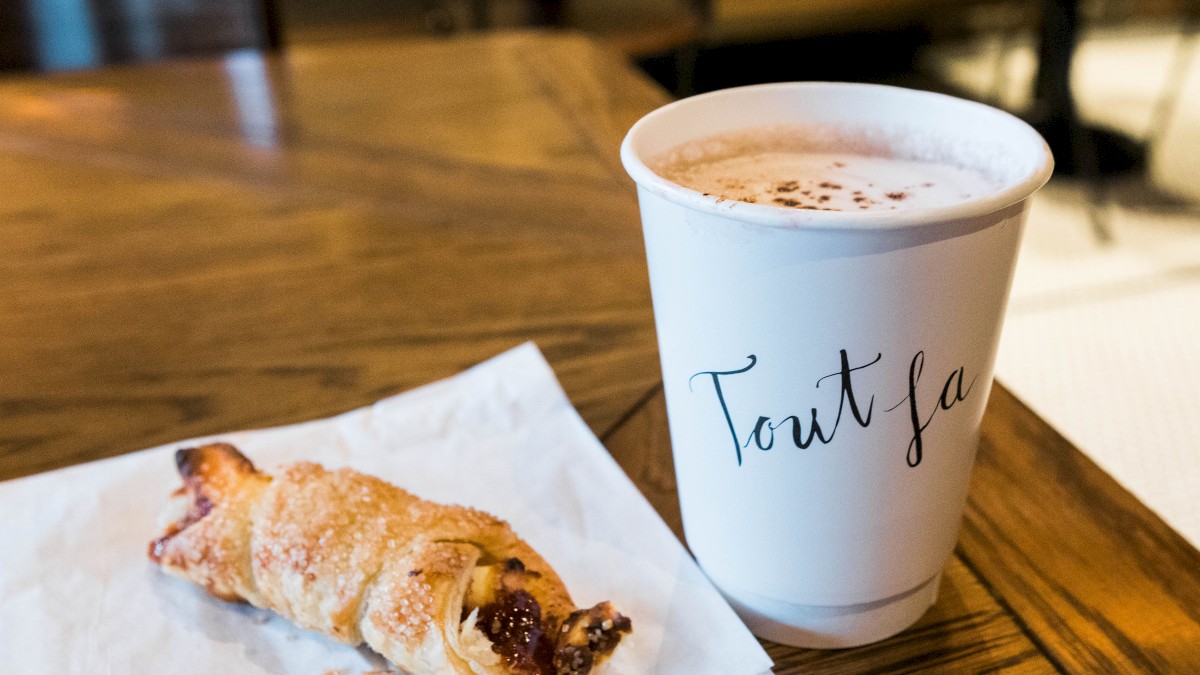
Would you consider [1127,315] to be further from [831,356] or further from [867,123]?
[831,356]

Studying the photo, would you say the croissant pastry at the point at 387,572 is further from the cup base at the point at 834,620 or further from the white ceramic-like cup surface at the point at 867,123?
the white ceramic-like cup surface at the point at 867,123

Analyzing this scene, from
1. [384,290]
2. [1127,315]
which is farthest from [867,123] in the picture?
[1127,315]

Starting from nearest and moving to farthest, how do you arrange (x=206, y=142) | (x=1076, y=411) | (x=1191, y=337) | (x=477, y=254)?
(x=477, y=254) → (x=206, y=142) → (x=1076, y=411) → (x=1191, y=337)

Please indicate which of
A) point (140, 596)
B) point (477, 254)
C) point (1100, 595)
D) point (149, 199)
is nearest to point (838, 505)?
point (1100, 595)

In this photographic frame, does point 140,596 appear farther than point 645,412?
No

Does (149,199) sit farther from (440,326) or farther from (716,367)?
(716,367)

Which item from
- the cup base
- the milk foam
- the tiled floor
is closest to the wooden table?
the cup base

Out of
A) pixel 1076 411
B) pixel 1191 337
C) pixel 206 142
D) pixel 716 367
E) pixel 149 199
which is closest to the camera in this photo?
pixel 716 367
